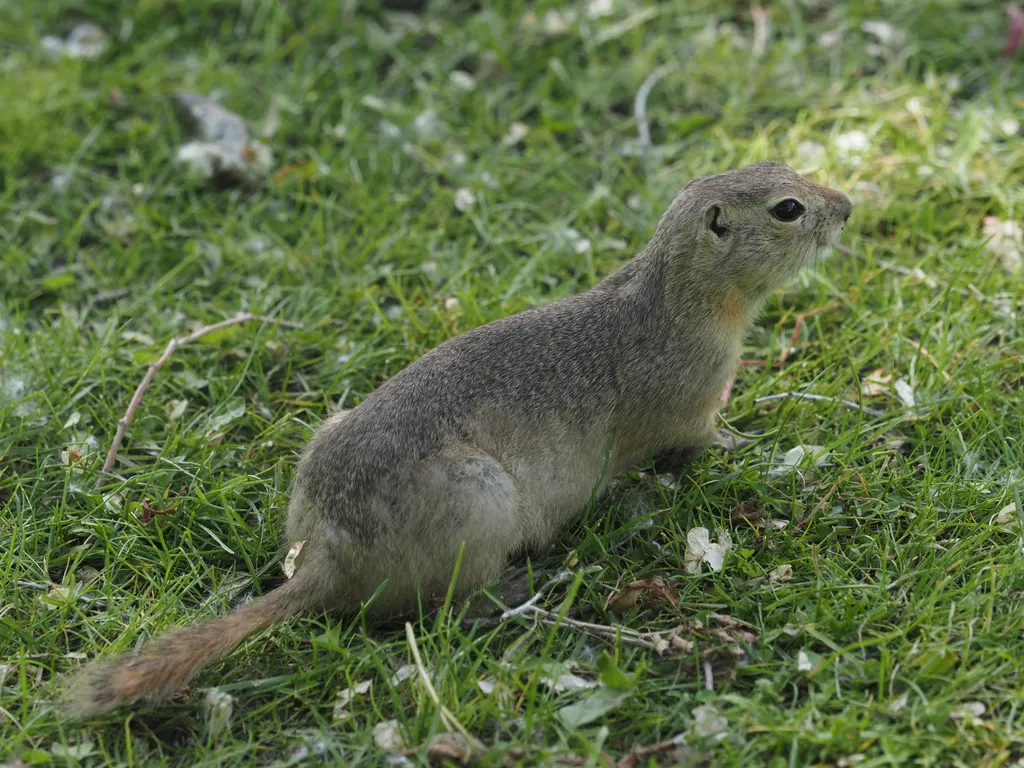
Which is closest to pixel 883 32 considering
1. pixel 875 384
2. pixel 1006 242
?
pixel 1006 242

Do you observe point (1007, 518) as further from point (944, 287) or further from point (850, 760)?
point (944, 287)

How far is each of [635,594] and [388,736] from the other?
3.56 ft

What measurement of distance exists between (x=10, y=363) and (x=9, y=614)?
1.61 m

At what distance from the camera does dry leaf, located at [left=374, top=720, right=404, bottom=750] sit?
3705 mm

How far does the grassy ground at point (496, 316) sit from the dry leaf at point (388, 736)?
1.5 inches

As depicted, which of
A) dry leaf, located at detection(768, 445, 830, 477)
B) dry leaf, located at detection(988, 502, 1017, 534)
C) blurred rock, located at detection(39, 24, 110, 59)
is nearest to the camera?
dry leaf, located at detection(988, 502, 1017, 534)

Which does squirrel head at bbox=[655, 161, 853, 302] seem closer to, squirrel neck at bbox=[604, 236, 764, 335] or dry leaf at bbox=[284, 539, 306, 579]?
squirrel neck at bbox=[604, 236, 764, 335]

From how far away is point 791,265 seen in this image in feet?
15.6

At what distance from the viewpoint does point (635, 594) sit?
13.9 feet

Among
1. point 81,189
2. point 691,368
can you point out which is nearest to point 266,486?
point 691,368

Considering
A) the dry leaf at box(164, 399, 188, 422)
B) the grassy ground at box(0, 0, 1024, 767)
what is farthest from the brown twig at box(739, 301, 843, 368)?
the dry leaf at box(164, 399, 188, 422)

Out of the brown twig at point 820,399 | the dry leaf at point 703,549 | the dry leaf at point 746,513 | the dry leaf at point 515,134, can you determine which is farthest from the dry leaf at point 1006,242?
the dry leaf at point 515,134

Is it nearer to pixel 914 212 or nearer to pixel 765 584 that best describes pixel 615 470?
pixel 765 584

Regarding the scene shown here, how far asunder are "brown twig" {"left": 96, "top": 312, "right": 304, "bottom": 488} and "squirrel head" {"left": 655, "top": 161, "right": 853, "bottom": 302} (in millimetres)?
2208
